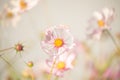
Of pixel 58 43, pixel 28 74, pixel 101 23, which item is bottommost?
pixel 28 74

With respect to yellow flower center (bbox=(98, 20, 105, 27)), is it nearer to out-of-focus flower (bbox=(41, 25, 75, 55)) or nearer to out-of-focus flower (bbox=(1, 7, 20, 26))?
out-of-focus flower (bbox=(41, 25, 75, 55))

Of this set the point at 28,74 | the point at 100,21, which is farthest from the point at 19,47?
the point at 100,21

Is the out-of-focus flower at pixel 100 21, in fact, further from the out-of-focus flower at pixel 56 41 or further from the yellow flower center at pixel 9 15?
the yellow flower center at pixel 9 15

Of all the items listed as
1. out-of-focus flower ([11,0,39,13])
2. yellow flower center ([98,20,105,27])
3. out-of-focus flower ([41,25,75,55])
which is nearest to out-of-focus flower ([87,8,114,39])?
yellow flower center ([98,20,105,27])

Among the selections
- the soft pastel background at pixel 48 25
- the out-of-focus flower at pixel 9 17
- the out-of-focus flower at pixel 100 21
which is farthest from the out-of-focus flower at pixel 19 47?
the out-of-focus flower at pixel 100 21

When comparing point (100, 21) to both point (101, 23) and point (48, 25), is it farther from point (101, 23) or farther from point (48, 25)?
point (48, 25)

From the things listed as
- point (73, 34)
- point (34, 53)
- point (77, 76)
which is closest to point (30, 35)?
point (34, 53)
